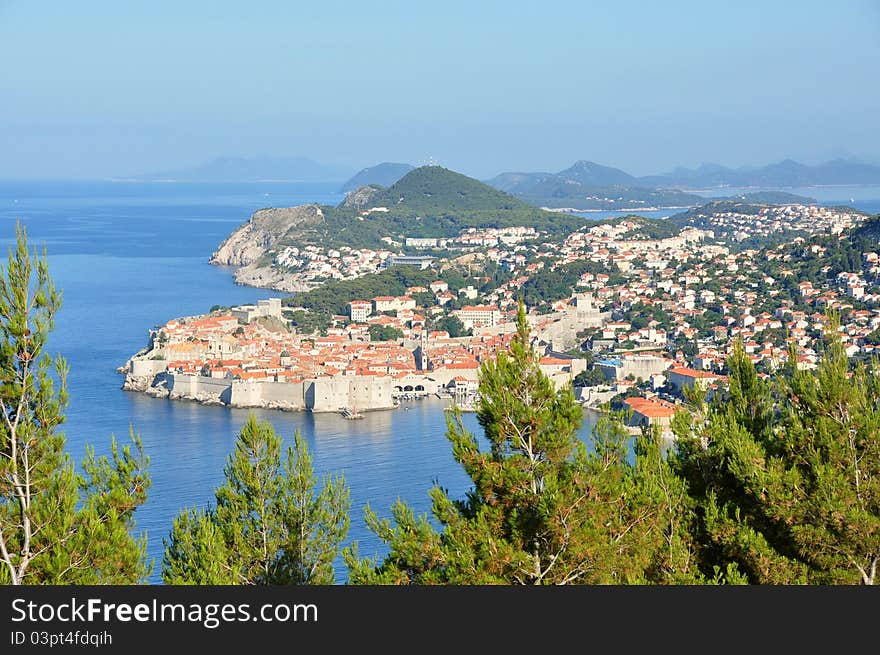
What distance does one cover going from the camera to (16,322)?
7.90 ft

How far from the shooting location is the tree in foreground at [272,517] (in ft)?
9.93

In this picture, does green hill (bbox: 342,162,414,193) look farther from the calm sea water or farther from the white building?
the white building

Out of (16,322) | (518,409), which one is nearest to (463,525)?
(518,409)

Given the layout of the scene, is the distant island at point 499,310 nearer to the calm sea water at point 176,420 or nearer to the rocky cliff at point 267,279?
the rocky cliff at point 267,279

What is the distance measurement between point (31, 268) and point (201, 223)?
41.0m

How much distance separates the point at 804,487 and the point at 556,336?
14170 mm

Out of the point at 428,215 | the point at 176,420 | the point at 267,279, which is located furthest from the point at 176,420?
the point at 428,215

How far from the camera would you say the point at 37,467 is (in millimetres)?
2430

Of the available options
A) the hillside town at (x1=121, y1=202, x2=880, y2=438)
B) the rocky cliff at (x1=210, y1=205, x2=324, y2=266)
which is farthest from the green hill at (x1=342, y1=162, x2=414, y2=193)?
the hillside town at (x1=121, y1=202, x2=880, y2=438)

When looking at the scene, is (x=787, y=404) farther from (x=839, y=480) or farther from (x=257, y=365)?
(x=257, y=365)

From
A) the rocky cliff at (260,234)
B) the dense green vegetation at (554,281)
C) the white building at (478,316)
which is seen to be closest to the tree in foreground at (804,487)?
the white building at (478,316)

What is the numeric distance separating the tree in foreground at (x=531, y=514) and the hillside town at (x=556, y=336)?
5955 mm

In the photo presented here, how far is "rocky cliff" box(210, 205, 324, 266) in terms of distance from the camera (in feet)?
98.3

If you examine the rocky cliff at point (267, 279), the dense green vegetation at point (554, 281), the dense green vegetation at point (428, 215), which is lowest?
the rocky cliff at point (267, 279)
